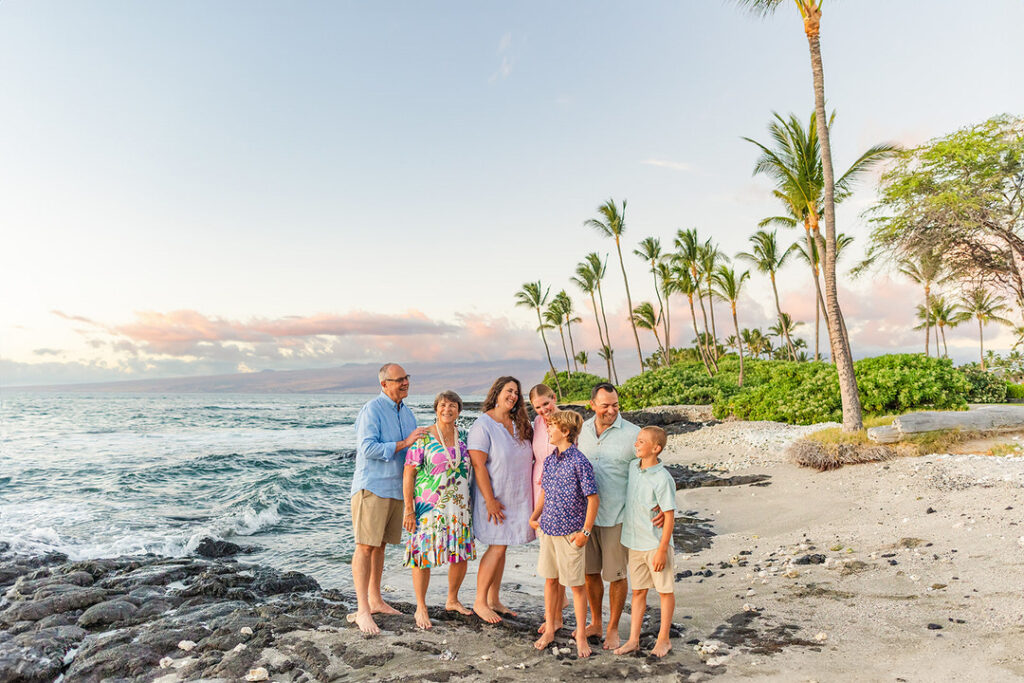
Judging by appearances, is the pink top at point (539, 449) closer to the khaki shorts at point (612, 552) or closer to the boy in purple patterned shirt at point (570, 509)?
the boy in purple patterned shirt at point (570, 509)

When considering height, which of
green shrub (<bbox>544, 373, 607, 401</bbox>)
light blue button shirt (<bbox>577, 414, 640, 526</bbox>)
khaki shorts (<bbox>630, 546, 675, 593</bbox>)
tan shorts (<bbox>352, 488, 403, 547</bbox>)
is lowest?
green shrub (<bbox>544, 373, 607, 401</bbox>)

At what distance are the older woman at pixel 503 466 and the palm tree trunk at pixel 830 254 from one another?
10384 millimetres

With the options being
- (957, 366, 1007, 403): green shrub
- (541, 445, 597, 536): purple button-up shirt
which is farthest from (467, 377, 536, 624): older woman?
(957, 366, 1007, 403): green shrub

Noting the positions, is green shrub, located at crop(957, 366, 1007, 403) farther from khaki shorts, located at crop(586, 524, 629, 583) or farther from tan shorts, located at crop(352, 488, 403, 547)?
tan shorts, located at crop(352, 488, 403, 547)

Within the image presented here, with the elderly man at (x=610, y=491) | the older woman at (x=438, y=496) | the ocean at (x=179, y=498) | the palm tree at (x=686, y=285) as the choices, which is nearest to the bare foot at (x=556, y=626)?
the elderly man at (x=610, y=491)

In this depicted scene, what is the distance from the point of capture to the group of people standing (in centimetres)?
423

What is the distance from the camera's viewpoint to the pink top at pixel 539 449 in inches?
183

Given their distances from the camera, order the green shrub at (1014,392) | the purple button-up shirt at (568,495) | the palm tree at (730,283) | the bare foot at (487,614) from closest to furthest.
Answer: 1. the purple button-up shirt at (568,495)
2. the bare foot at (487,614)
3. the green shrub at (1014,392)
4. the palm tree at (730,283)

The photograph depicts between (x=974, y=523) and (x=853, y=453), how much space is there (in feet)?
13.3

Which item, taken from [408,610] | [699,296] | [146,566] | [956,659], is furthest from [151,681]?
[699,296]

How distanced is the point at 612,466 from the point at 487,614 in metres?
1.81

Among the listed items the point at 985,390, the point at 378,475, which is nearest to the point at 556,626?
the point at 378,475

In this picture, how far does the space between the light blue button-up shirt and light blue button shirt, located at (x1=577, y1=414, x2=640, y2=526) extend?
1.69 metres

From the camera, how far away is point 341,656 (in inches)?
174
